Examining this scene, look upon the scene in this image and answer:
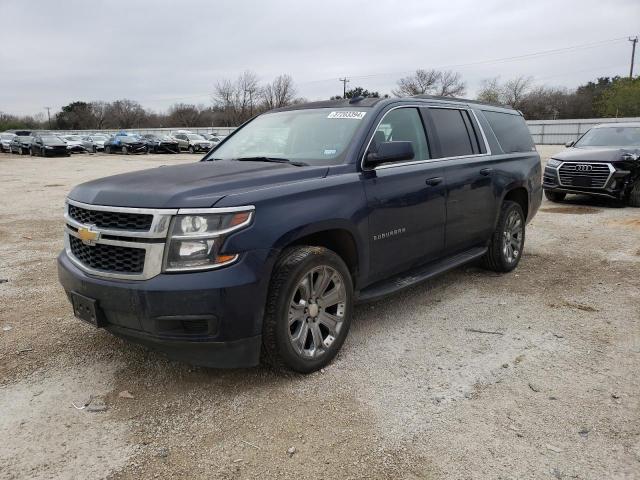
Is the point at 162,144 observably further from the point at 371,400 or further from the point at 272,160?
the point at 371,400

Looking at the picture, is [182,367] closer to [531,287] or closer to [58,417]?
[58,417]

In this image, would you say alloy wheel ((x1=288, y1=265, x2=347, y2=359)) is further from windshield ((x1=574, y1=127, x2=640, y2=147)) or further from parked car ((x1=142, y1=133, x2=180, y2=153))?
parked car ((x1=142, y1=133, x2=180, y2=153))

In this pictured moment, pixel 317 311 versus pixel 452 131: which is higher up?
pixel 452 131

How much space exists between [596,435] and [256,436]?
1.86m

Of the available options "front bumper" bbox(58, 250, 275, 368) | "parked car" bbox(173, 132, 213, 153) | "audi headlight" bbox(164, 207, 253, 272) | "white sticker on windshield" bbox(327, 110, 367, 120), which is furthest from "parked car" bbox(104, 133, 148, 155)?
"audi headlight" bbox(164, 207, 253, 272)

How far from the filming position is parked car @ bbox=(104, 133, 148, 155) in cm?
3969

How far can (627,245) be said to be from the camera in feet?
23.7

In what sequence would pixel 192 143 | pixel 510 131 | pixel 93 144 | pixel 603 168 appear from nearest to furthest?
pixel 510 131
pixel 603 168
pixel 192 143
pixel 93 144

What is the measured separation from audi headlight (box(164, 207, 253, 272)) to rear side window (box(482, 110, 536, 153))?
3.83 meters

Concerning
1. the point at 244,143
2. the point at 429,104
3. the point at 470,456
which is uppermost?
the point at 429,104

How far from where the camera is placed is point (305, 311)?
11.2ft

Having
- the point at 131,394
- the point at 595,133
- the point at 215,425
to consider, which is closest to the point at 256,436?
the point at 215,425

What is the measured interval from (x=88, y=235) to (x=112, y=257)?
244mm

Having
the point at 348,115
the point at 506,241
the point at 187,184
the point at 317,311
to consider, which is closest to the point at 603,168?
the point at 506,241
